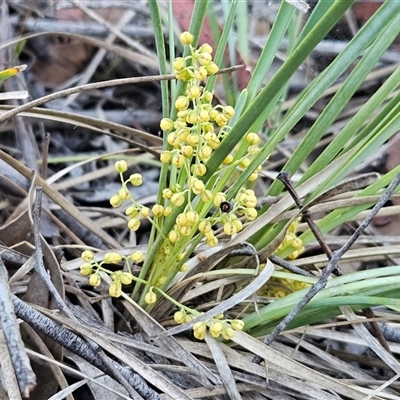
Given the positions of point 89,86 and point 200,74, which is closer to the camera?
point 200,74

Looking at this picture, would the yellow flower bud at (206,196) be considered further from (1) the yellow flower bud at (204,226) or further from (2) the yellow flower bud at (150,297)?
(2) the yellow flower bud at (150,297)

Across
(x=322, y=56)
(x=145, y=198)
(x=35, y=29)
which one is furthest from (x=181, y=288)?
(x=35, y=29)

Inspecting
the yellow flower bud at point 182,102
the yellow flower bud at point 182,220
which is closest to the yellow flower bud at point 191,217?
the yellow flower bud at point 182,220

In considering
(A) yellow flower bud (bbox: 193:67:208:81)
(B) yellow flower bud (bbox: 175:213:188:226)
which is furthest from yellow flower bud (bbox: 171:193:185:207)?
(A) yellow flower bud (bbox: 193:67:208:81)

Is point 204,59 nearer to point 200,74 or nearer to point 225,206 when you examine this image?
point 200,74

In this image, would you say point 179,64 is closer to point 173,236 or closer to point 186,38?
point 186,38

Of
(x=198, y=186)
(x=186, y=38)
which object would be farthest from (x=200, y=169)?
(x=186, y=38)

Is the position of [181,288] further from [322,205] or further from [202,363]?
[322,205]

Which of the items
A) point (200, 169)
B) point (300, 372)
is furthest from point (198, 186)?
point (300, 372)

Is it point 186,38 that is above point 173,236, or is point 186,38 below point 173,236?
above

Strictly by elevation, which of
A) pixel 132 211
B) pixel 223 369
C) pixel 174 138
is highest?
pixel 174 138

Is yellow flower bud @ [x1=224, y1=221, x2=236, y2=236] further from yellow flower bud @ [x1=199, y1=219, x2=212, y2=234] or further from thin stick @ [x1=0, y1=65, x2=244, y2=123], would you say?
thin stick @ [x1=0, y1=65, x2=244, y2=123]
